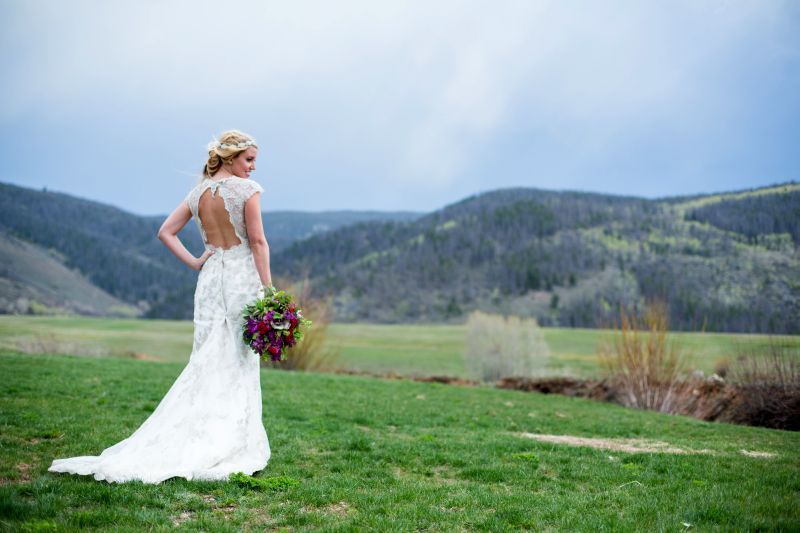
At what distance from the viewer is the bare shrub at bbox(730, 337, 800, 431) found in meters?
16.0

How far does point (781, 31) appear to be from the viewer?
74.5ft

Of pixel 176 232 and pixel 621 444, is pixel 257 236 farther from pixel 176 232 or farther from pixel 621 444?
pixel 621 444

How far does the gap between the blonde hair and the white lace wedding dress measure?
208 millimetres

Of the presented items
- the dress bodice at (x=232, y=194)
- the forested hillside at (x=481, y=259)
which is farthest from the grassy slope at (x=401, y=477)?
the forested hillside at (x=481, y=259)

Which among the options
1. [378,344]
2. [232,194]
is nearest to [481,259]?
[378,344]

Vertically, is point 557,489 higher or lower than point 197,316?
lower

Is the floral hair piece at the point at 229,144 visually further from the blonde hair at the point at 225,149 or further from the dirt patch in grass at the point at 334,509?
the dirt patch in grass at the point at 334,509

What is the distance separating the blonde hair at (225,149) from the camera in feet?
20.8

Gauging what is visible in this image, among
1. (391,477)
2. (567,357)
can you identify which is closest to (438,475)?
(391,477)

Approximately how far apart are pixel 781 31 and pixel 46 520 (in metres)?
27.2

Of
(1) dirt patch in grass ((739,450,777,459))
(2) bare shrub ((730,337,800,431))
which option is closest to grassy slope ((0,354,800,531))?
(1) dirt patch in grass ((739,450,777,459))

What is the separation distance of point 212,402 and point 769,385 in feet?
53.1

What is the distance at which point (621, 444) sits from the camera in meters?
10.2

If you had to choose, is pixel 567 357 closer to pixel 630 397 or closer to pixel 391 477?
pixel 630 397
